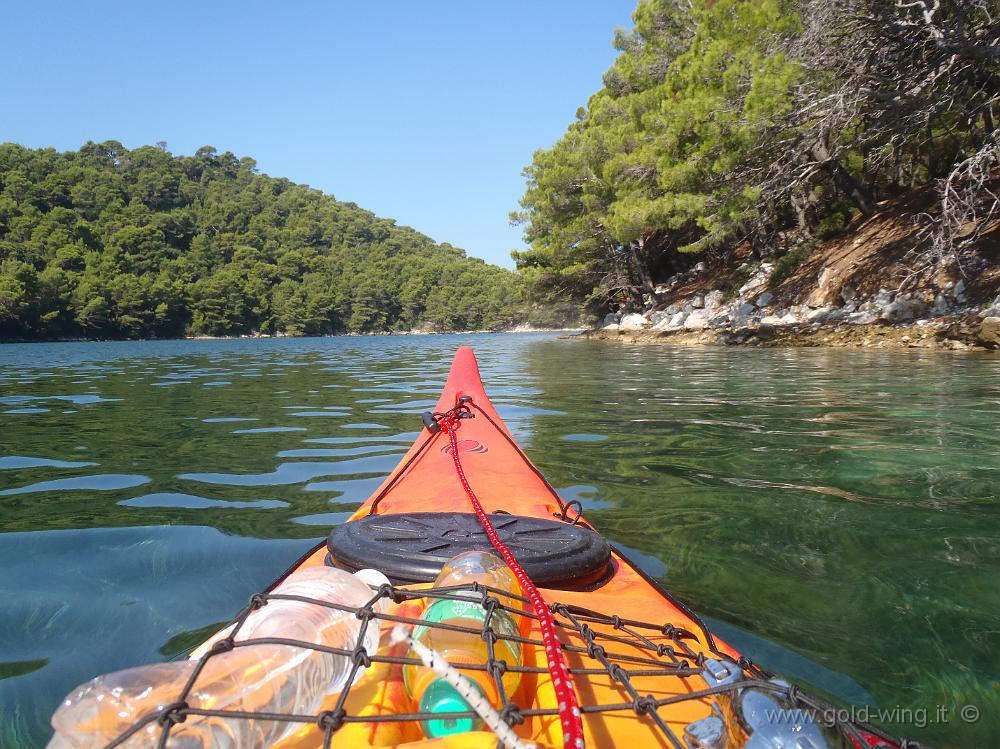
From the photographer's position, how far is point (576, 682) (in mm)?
1260

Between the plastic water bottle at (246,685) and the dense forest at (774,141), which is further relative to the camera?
the dense forest at (774,141)

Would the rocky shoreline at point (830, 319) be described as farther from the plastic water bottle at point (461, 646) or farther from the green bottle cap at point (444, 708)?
the green bottle cap at point (444, 708)

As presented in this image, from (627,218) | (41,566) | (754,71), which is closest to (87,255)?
(627,218)

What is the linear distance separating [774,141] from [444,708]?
14452mm

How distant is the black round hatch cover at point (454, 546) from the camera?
177 centimetres

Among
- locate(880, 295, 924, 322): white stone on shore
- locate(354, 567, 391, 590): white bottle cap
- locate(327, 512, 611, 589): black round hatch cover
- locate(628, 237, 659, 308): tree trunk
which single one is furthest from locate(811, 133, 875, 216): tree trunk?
locate(354, 567, 391, 590): white bottle cap

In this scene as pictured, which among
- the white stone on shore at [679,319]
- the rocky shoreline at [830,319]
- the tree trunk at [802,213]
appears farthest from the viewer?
the white stone on shore at [679,319]

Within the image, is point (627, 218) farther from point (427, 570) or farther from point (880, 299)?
point (427, 570)

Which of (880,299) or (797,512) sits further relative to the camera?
(880,299)

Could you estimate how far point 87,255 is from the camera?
5891 cm

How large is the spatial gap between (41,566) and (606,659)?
2.46 m

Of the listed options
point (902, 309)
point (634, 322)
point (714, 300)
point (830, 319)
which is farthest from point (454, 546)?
point (634, 322)

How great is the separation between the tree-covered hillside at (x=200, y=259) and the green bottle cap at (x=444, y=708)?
3109 centimetres

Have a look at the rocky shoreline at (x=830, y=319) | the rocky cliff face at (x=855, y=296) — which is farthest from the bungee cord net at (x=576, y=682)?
the rocky shoreline at (x=830, y=319)
